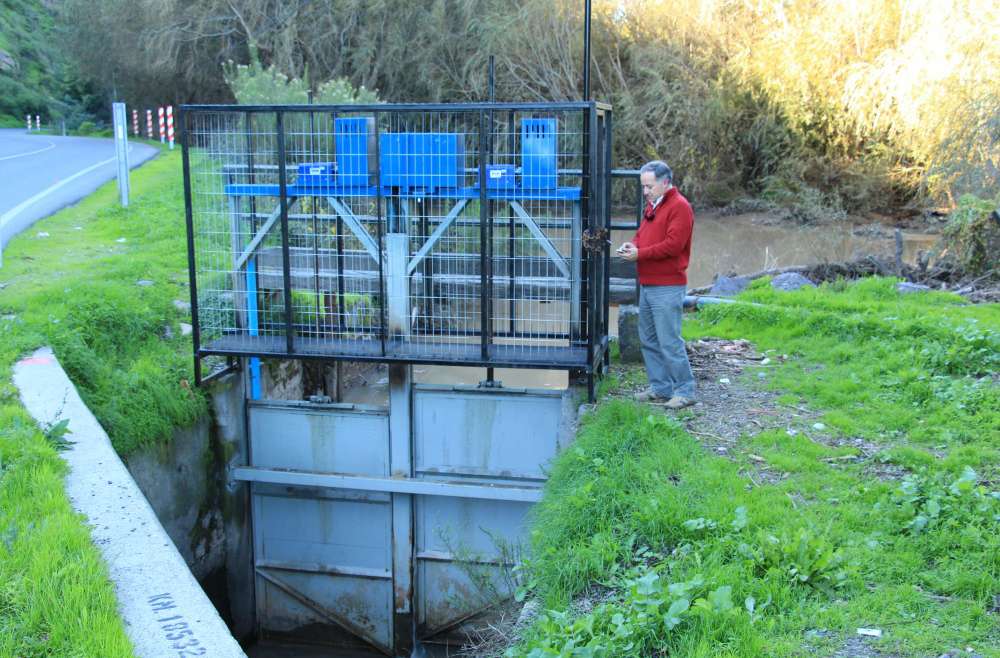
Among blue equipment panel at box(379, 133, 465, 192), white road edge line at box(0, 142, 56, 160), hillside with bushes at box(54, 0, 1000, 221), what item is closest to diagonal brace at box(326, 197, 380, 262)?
blue equipment panel at box(379, 133, 465, 192)

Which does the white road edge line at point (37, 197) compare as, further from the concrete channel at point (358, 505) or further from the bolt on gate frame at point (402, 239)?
the concrete channel at point (358, 505)

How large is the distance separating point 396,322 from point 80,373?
266cm

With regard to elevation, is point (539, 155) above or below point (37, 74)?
below

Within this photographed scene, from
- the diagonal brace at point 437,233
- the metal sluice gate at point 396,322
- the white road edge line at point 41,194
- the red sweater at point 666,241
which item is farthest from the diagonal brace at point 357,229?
the white road edge line at point 41,194

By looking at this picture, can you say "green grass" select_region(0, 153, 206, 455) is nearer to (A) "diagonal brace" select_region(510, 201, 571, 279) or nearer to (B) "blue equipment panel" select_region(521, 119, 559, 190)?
(A) "diagonal brace" select_region(510, 201, 571, 279)

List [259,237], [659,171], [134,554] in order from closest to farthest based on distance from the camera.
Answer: [134,554] < [659,171] < [259,237]

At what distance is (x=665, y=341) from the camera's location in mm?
7262

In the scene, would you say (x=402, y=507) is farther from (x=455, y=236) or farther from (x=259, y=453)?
(x=455, y=236)

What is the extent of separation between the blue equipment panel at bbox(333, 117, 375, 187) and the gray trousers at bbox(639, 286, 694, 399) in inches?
97.6

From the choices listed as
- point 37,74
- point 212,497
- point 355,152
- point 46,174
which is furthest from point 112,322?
point 37,74

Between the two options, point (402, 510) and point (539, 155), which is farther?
point (402, 510)

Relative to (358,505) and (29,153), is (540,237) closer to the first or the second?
(358,505)

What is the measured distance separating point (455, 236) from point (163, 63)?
30052mm

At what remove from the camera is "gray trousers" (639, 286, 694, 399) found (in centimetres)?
715
